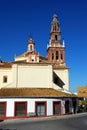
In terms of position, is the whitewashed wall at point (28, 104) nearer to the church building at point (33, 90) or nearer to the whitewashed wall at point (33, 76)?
the church building at point (33, 90)

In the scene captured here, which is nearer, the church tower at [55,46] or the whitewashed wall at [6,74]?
the whitewashed wall at [6,74]

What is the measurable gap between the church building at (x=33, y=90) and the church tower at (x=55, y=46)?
42615mm

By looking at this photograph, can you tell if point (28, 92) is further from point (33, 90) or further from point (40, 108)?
point (40, 108)

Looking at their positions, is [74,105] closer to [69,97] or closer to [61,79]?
[69,97]

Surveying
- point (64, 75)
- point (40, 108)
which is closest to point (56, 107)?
point (40, 108)

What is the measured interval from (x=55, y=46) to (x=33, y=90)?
55105mm

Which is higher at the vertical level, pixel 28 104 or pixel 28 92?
pixel 28 92

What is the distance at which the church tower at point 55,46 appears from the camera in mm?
94500

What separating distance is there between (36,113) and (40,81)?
330 inches

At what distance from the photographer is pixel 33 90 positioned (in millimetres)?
41875

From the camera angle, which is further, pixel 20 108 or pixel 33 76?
pixel 33 76

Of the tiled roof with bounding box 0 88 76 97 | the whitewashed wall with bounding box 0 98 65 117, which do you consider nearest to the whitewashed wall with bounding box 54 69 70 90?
the tiled roof with bounding box 0 88 76 97

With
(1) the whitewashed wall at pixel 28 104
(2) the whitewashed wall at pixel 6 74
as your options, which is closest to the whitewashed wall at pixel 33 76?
(2) the whitewashed wall at pixel 6 74

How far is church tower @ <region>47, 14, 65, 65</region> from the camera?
94.5 metres
